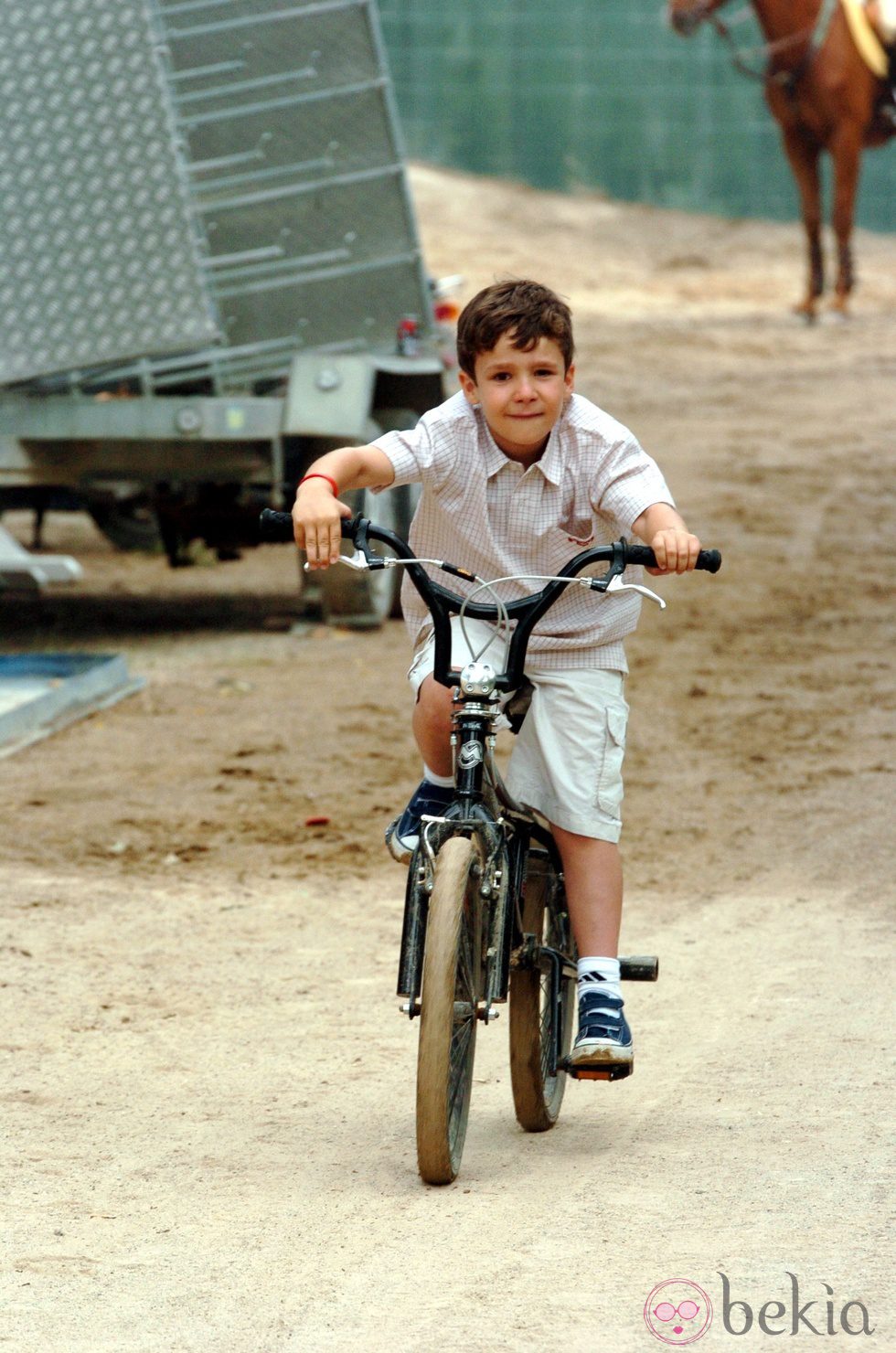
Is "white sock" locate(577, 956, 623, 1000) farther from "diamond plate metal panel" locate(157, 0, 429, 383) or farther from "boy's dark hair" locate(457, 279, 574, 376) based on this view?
"diamond plate metal panel" locate(157, 0, 429, 383)

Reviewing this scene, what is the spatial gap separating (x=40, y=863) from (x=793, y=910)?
7.17 ft

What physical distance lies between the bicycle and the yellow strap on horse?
16.1 metres

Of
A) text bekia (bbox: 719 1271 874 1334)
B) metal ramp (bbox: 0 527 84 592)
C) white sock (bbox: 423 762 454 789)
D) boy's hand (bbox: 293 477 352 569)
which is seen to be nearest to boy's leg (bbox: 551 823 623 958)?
white sock (bbox: 423 762 454 789)

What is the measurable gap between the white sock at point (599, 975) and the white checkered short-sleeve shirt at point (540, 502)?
1.85 feet

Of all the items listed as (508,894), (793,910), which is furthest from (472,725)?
(793,910)

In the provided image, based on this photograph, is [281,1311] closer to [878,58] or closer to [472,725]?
[472,725]

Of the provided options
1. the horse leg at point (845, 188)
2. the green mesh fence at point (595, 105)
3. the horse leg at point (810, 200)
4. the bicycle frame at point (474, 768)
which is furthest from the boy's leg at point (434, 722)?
the green mesh fence at point (595, 105)

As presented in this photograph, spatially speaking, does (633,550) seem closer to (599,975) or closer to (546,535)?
(546,535)

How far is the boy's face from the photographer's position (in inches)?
144

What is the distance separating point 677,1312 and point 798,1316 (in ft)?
0.59

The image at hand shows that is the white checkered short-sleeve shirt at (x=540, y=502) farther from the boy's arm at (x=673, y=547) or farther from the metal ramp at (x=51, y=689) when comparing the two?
the metal ramp at (x=51, y=689)

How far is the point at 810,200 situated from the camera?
1884 centimetres

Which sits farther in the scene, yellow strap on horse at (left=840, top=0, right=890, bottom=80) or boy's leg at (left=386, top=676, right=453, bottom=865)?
yellow strap on horse at (left=840, top=0, right=890, bottom=80)

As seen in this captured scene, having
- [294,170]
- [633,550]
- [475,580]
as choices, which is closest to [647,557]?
[633,550]
